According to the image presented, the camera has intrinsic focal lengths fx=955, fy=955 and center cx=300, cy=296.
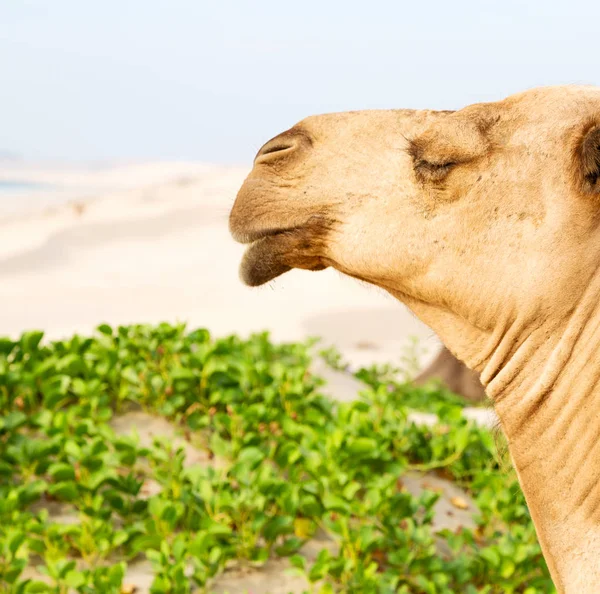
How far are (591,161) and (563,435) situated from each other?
0.75 metres

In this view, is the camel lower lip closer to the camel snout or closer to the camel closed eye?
the camel snout

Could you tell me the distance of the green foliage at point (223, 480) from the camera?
4.27 m

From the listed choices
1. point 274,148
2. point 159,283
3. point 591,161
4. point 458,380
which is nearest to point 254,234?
point 274,148

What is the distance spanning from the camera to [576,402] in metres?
2.60

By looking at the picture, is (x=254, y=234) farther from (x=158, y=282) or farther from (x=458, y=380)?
(x=158, y=282)

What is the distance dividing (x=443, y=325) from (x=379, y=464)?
2.33 metres

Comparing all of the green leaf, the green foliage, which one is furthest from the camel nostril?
the green leaf

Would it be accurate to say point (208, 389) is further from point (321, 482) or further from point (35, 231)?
point (35, 231)

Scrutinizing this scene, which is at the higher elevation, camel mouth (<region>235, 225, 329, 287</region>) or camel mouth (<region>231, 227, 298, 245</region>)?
camel mouth (<region>231, 227, 298, 245</region>)

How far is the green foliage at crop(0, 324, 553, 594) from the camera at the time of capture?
4.27 meters

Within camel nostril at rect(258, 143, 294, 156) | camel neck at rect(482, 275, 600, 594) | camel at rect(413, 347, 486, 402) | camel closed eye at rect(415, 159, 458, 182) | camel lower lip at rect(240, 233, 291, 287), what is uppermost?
camel nostril at rect(258, 143, 294, 156)

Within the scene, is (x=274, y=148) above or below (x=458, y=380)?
above

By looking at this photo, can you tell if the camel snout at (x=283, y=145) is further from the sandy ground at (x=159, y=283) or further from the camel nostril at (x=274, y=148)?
the sandy ground at (x=159, y=283)

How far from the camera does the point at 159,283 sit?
17438 millimetres
